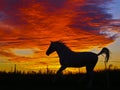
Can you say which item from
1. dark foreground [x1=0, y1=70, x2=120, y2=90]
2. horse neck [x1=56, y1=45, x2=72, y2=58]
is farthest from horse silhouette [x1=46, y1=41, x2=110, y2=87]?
dark foreground [x1=0, y1=70, x2=120, y2=90]

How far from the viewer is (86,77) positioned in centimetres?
1666

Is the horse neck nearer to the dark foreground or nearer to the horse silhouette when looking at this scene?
the horse silhouette

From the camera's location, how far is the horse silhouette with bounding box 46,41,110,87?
16359 millimetres

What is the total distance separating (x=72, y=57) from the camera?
1644cm

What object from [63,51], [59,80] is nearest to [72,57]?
[63,51]

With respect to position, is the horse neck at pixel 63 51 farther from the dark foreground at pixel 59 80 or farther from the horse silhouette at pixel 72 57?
the dark foreground at pixel 59 80

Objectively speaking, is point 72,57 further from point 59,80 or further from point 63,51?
point 59,80

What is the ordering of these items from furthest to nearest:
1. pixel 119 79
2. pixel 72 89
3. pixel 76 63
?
pixel 119 79, pixel 76 63, pixel 72 89

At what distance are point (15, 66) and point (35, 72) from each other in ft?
4.99

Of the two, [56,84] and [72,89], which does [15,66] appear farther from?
[72,89]

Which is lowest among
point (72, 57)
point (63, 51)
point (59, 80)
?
point (59, 80)

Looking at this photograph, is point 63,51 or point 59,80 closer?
point 59,80

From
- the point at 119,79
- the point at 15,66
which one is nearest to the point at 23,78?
the point at 15,66

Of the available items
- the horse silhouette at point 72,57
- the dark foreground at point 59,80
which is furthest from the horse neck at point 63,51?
the dark foreground at point 59,80
